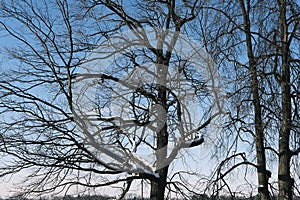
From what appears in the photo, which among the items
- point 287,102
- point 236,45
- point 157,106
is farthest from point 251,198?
point 236,45

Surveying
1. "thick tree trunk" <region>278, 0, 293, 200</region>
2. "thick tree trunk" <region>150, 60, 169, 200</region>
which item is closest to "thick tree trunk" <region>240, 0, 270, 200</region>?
"thick tree trunk" <region>278, 0, 293, 200</region>

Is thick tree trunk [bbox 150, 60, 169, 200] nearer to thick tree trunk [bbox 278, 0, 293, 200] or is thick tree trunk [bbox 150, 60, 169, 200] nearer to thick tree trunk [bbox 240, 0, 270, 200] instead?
thick tree trunk [bbox 240, 0, 270, 200]

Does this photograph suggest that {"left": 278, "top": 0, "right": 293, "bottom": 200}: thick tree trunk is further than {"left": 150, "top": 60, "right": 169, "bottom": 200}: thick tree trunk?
No

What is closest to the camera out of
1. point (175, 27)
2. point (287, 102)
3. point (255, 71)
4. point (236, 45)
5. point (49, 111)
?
point (255, 71)

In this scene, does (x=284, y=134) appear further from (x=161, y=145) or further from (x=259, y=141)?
(x=161, y=145)

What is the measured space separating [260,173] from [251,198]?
19.5 inches

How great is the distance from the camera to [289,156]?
580 cm

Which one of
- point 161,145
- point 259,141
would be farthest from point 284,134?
point 161,145

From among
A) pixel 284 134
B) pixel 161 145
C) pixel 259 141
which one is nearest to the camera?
pixel 284 134

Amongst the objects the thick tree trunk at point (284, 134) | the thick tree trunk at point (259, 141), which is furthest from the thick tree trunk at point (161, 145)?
the thick tree trunk at point (284, 134)

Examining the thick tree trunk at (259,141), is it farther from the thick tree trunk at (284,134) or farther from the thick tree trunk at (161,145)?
the thick tree trunk at (161,145)

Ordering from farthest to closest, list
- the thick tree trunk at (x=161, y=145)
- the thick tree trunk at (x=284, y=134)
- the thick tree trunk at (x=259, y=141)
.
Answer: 1. the thick tree trunk at (x=161, y=145)
2. the thick tree trunk at (x=259, y=141)
3. the thick tree trunk at (x=284, y=134)

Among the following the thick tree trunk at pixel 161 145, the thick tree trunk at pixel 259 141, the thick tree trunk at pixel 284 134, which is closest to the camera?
the thick tree trunk at pixel 284 134

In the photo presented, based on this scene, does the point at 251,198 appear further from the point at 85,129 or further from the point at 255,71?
the point at 85,129
